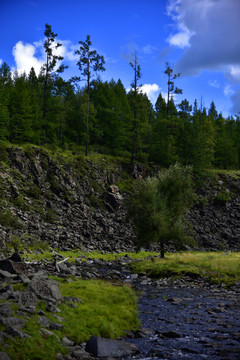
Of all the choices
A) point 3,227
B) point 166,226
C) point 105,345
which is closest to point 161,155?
point 166,226

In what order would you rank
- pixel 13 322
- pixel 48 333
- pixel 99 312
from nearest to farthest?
1. pixel 13 322
2. pixel 48 333
3. pixel 99 312

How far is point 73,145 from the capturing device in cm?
6819

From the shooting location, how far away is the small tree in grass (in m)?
39.3

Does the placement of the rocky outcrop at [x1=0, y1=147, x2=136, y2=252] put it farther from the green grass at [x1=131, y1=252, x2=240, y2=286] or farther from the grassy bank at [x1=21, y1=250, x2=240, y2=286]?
the green grass at [x1=131, y1=252, x2=240, y2=286]

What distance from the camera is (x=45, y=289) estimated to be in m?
16.0

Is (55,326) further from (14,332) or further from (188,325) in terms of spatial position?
(188,325)

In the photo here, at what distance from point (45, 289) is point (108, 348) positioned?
519 cm

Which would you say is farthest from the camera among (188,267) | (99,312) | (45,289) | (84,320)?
(188,267)

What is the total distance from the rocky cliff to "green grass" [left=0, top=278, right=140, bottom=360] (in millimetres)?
16207

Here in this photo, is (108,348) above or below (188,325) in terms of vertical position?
above

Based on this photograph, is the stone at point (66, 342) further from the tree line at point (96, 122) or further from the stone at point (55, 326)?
the tree line at point (96, 122)

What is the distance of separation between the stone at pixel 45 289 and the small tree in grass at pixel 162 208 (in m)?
23.7

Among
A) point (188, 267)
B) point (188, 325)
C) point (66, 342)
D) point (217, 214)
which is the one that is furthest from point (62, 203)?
point (66, 342)

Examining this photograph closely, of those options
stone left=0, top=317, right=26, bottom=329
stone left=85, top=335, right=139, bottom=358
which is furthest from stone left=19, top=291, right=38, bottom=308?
stone left=85, top=335, right=139, bottom=358
